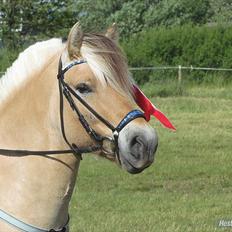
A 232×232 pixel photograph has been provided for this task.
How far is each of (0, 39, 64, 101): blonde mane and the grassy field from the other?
2.98 meters

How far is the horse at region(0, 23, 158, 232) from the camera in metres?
2.76

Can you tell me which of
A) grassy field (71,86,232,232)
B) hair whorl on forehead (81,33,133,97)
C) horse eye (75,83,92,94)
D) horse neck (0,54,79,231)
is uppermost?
hair whorl on forehead (81,33,133,97)

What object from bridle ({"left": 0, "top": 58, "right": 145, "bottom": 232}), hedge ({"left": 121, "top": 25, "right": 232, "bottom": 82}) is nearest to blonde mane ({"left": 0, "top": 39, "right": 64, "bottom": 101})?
bridle ({"left": 0, "top": 58, "right": 145, "bottom": 232})

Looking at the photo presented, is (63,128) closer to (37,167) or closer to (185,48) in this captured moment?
(37,167)

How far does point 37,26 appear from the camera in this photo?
2767 centimetres

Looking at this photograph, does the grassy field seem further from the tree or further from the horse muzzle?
the tree

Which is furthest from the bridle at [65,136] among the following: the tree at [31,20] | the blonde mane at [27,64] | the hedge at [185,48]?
the tree at [31,20]

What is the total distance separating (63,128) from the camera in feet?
9.41

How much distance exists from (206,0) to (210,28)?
59.7 ft

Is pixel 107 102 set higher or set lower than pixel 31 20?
higher

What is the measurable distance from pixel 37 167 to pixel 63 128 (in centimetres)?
23

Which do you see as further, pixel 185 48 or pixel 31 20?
pixel 31 20

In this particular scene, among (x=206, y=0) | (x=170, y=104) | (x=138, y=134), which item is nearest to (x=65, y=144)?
(x=138, y=134)

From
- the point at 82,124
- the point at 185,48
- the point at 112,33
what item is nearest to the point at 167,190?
the point at 112,33
